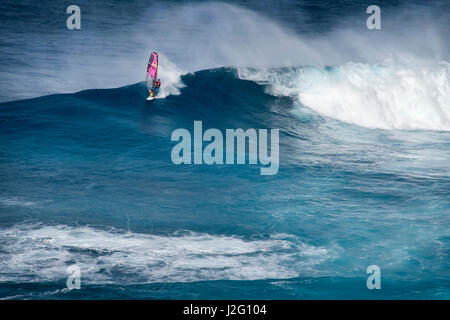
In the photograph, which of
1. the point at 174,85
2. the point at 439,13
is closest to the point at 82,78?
the point at 174,85

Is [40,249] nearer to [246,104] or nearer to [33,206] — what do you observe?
[33,206]

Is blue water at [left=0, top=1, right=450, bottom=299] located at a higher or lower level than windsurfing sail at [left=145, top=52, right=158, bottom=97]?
lower

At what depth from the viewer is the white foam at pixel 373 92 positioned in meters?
21.1

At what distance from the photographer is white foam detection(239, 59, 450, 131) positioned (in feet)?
69.3

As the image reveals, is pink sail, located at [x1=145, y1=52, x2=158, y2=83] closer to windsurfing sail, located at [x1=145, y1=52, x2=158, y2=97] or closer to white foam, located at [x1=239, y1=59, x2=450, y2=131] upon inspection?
windsurfing sail, located at [x1=145, y1=52, x2=158, y2=97]
